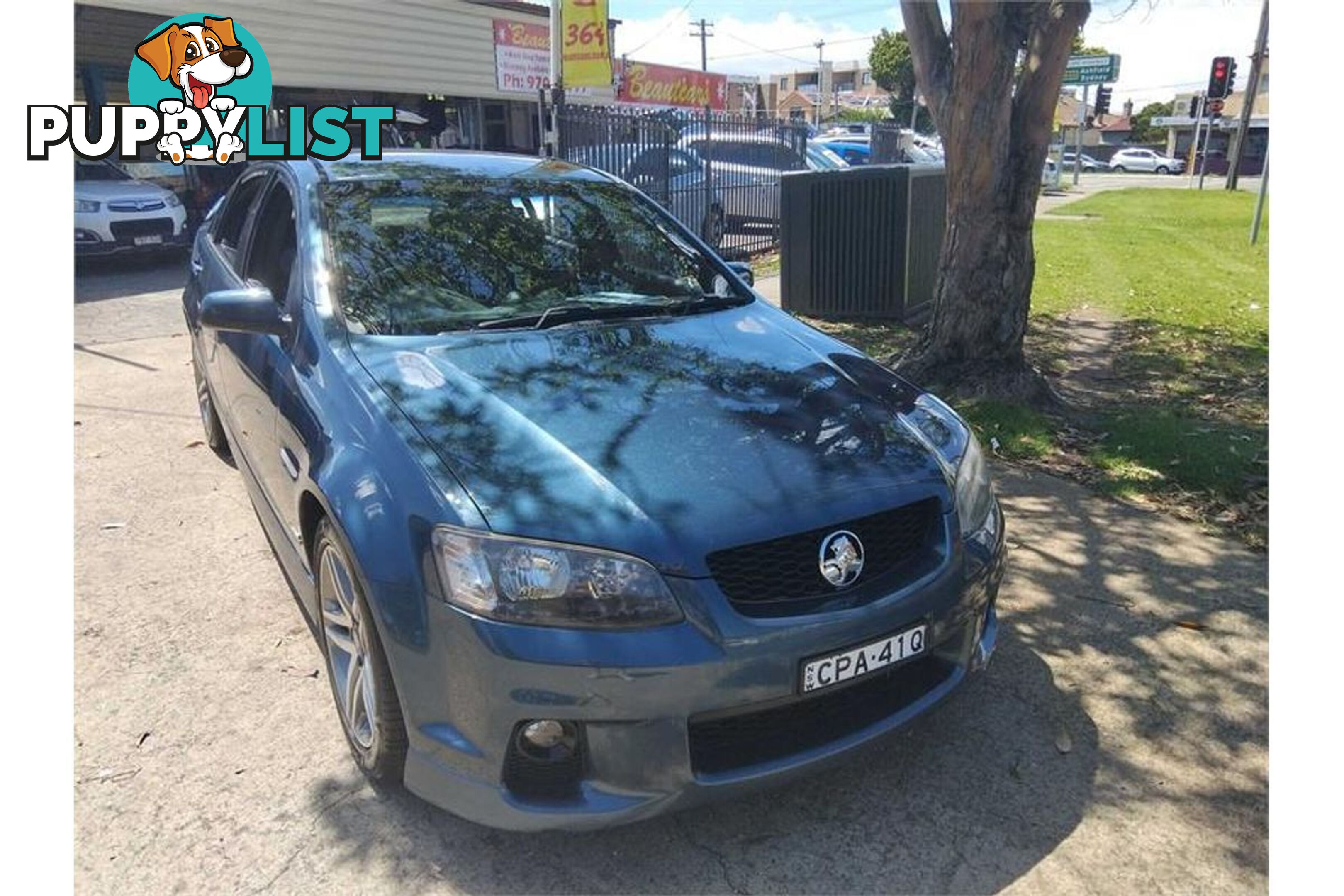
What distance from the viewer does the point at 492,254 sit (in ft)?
11.4

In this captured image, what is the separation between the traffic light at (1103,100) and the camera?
102 feet

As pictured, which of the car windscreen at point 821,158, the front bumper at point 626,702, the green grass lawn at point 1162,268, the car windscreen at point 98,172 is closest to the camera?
the front bumper at point 626,702

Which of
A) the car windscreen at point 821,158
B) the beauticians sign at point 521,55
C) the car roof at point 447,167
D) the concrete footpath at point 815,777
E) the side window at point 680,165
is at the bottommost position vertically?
the concrete footpath at point 815,777

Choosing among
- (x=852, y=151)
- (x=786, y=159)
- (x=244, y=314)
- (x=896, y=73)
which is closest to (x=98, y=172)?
(x=786, y=159)

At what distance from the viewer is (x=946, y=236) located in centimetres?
629

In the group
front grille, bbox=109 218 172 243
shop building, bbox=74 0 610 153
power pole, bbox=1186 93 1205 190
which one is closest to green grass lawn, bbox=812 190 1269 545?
front grille, bbox=109 218 172 243

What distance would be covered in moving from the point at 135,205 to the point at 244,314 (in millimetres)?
10952

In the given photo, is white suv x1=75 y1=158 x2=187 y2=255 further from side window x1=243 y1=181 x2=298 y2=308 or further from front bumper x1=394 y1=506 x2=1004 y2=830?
front bumper x1=394 y1=506 x2=1004 y2=830

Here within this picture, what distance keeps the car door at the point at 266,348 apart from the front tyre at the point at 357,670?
0.46 meters

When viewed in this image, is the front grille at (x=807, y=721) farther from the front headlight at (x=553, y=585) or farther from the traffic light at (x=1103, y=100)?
the traffic light at (x=1103, y=100)

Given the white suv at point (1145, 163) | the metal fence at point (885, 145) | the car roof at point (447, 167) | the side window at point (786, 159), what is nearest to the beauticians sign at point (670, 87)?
the metal fence at point (885, 145)

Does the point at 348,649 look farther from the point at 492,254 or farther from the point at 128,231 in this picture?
the point at 128,231

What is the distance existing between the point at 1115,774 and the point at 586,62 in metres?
10.9

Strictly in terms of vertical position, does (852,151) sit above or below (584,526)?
above
